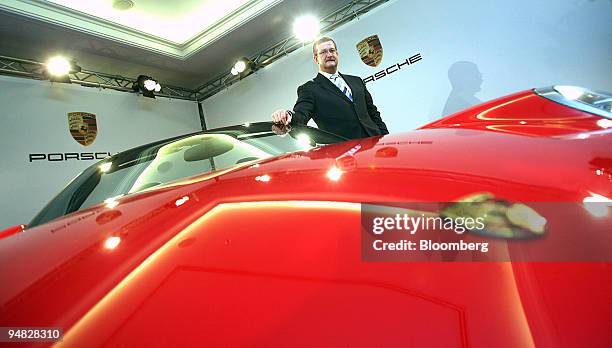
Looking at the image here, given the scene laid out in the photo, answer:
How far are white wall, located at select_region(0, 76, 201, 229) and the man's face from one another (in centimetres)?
406

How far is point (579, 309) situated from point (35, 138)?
5.68 metres

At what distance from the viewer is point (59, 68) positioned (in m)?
4.73

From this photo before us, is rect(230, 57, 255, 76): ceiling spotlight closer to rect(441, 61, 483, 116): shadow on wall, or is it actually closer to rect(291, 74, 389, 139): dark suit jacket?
rect(441, 61, 483, 116): shadow on wall

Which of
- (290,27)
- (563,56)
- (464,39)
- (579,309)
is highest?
(290,27)

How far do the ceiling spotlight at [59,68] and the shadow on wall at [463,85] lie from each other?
4.96 metres

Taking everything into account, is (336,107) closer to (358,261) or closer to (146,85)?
(358,261)

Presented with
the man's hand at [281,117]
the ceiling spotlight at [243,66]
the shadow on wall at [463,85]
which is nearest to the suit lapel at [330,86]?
the man's hand at [281,117]

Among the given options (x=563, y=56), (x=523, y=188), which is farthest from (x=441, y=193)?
(x=563, y=56)

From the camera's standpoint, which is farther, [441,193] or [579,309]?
[441,193]

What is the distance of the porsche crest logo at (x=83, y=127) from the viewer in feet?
16.4

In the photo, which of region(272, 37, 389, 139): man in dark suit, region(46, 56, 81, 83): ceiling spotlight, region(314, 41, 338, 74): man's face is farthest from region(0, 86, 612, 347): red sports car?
region(46, 56, 81, 83): ceiling spotlight

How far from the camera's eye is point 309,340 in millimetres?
255

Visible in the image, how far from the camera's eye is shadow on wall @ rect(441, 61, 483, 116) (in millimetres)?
4145

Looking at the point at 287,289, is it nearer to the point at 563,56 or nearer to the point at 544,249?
the point at 544,249
